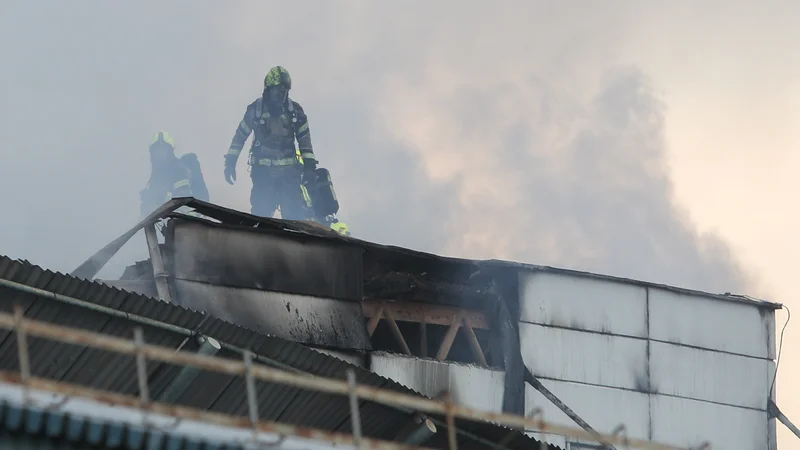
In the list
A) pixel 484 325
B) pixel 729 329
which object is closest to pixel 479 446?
pixel 484 325

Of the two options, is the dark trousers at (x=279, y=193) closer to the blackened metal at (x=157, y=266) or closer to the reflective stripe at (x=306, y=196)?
the reflective stripe at (x=306, y=196)

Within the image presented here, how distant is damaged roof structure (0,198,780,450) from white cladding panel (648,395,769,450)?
82 mm

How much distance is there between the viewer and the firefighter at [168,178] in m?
25.8

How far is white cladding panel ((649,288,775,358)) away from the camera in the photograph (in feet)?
70.3

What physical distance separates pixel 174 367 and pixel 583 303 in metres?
10.1

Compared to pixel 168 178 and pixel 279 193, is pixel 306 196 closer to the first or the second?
pixel 279 193

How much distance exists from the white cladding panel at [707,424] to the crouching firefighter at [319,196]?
6.33 meters

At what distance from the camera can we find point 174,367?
12.0m

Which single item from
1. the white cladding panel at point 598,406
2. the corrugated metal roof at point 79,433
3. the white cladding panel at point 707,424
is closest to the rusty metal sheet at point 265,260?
the white cladding panel at point 598,406

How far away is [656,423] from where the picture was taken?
20828mm

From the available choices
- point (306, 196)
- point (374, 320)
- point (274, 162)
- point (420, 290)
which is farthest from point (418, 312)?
point (274, 162)

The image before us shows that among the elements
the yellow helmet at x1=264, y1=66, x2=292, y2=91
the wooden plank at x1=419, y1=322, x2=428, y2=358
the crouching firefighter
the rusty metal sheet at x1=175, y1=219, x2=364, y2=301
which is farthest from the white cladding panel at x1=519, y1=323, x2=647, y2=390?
the yellow helmet at x1=264, y1=66, x2=292, y2=91

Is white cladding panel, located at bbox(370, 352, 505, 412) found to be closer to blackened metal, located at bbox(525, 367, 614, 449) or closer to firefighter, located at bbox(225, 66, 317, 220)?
blackened metal, located at bbox(525, 367, 614, 449)

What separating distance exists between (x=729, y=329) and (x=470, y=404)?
17.3 ft
